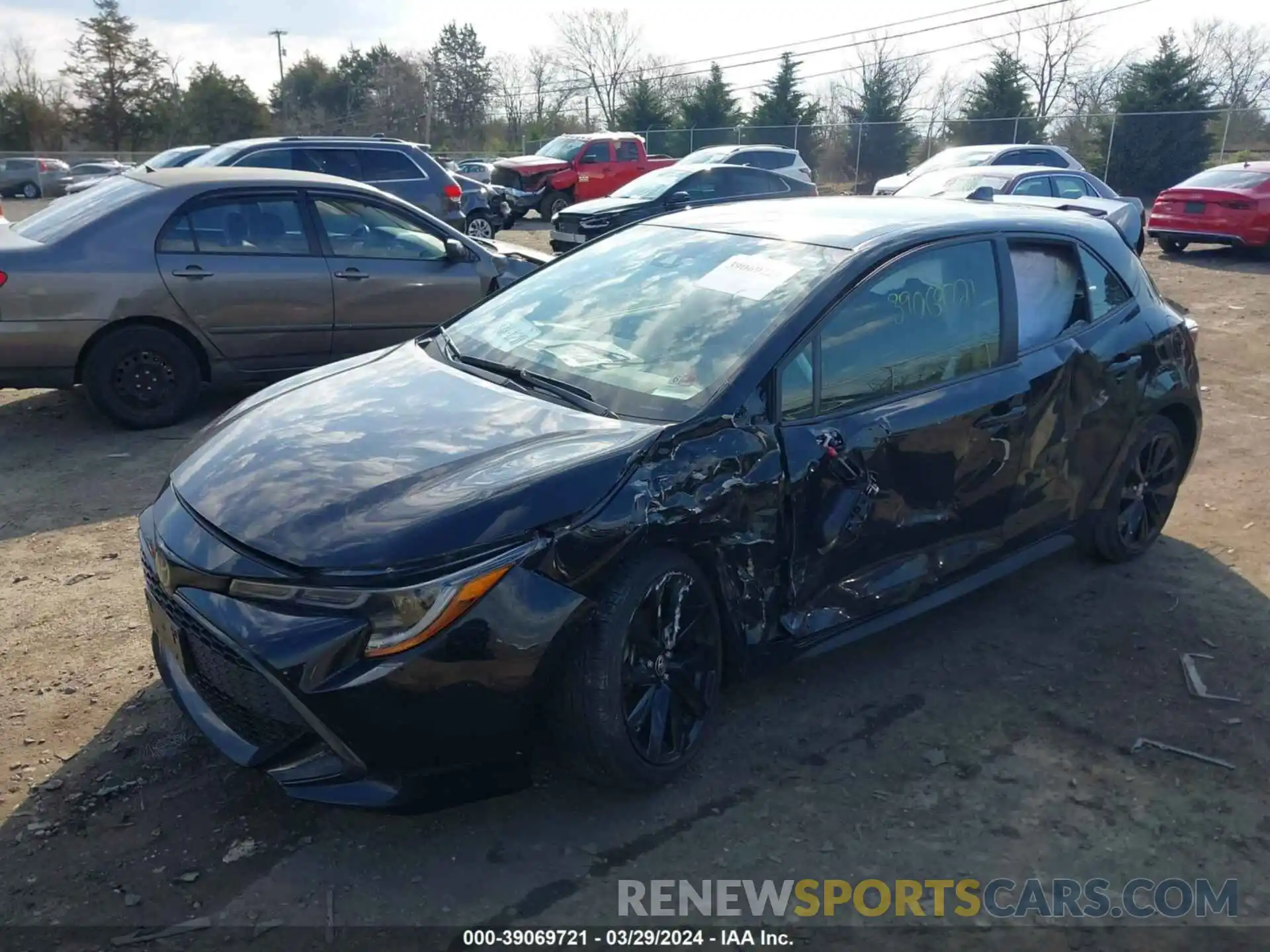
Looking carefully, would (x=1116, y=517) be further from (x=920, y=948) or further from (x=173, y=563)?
(x=173, y=563)

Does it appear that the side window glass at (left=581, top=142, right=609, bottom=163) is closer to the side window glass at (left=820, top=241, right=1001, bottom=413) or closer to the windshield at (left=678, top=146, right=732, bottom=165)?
the windshield at (left=678, top=146, right=732, bottom=165)

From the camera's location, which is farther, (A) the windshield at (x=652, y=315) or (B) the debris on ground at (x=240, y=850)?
(A) the windshield at (x=652, y=315)

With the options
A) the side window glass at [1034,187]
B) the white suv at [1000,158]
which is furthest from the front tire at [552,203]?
the side window glass at [1034,187]

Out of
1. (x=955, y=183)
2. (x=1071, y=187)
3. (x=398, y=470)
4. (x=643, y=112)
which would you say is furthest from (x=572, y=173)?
(x=643, y=112)

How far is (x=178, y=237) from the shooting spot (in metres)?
6.61

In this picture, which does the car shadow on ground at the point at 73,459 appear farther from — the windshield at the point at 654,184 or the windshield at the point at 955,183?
the windshield at the point at 955,183

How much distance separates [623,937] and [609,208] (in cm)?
1387

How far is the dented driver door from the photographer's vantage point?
3.43 meters

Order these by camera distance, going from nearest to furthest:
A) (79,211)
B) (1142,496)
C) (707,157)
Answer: (1142,496) < (79,211) < (707,157)

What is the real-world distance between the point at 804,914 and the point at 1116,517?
9.46 feet

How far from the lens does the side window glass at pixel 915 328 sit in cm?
354

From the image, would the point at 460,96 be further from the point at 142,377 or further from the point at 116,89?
the point at 142,377

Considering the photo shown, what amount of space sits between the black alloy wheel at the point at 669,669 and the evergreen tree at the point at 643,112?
43103 mm

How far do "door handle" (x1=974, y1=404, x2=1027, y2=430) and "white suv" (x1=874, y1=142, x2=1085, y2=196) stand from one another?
41.5 ft
